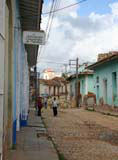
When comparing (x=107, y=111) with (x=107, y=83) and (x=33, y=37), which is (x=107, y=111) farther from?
(x=33, y=37)

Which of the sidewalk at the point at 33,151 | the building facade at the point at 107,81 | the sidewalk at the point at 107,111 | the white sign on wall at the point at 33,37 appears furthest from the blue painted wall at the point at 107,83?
the white sign on wall at the point at 33,37

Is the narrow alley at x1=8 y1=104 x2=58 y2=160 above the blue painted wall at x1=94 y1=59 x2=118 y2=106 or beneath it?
beneath

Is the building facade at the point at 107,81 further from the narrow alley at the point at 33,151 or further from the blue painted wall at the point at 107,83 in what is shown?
the narrow alley at the point at 33,151

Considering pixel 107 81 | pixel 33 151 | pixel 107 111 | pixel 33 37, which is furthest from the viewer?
pixel 107 81

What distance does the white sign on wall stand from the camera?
8.86m

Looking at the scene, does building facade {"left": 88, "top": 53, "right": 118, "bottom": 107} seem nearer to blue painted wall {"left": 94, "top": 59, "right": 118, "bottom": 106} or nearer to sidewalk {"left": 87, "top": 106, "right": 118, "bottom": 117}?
blue painted wall {"left": 94, "top": 59, "right": 118, "bottom": 106}

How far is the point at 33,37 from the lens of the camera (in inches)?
357

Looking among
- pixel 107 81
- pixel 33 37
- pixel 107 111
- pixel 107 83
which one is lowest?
pixel 107 111

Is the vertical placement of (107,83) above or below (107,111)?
above

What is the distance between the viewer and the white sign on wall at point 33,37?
8859 millimetres

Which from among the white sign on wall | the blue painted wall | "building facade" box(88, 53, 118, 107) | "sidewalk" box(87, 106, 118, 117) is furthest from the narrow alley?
the blue painted wall

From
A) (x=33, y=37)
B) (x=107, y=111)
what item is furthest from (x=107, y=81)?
(x=33, y=37)

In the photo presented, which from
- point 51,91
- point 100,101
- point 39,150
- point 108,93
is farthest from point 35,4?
point 51,91

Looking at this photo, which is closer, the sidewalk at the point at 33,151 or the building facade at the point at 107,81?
the sidewalk at the point at 33,151
